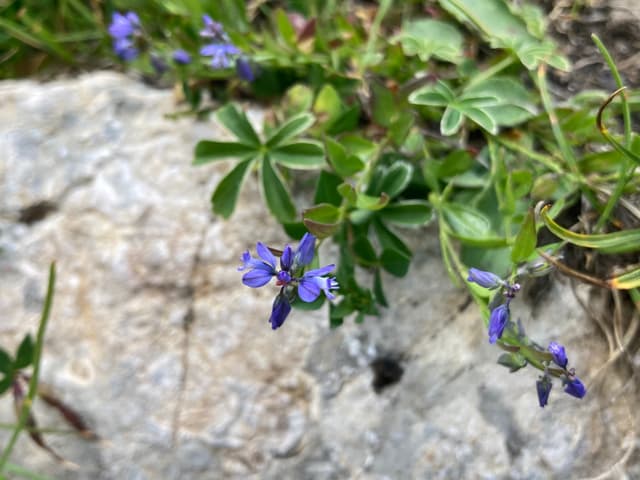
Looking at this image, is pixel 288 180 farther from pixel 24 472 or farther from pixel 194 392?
pixel 24 472

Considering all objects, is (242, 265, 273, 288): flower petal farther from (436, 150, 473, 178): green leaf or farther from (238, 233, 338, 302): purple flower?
(436, 150, 473, 178): green leaf

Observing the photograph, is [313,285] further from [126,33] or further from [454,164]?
[126,33]

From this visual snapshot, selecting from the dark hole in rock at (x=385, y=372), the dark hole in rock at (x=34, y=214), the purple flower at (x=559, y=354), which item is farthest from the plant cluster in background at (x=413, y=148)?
the dark hole in rock at (x=34, y=214)

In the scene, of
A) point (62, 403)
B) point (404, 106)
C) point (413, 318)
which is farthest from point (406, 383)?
point (62, 403)

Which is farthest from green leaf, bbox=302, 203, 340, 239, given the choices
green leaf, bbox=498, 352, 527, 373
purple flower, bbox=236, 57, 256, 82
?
purple flower, bbox=236, 57, 256, 82

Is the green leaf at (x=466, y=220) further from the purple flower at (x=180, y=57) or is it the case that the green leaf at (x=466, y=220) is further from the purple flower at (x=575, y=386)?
the purple flower at (x=180, y=57)
